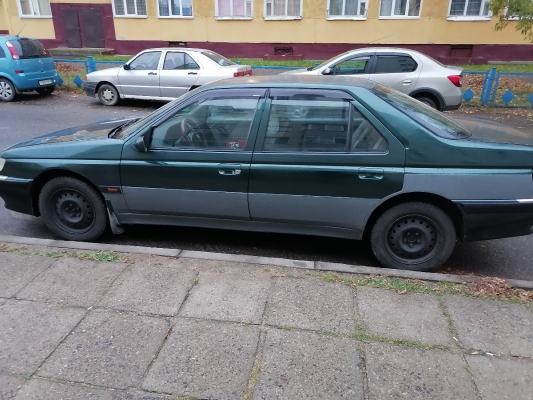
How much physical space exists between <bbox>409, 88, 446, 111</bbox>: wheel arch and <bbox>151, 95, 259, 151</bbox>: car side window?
271 inches

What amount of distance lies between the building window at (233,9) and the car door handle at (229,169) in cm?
1710

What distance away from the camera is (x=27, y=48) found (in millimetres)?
11812

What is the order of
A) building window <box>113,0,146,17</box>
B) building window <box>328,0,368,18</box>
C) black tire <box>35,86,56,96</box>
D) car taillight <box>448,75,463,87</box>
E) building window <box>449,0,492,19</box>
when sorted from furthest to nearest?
building window <box>113,0,146,17</box> → building window <box>328,0,368,18</box> → building window <box>449,0,492,19</box> → black tire <box>35,86,56,96</box> → car taillight <box>448,75,463,87</box>

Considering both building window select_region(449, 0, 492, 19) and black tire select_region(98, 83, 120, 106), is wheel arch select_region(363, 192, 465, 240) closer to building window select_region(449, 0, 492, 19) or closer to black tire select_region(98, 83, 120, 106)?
black tire select_region(98, 83, 120, 106)

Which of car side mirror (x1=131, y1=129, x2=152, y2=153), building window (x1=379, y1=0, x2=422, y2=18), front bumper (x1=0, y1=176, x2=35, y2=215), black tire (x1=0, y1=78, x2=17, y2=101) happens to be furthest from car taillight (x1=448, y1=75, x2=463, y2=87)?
black tire (x1=0, y1=78, x2=17, y2=101)

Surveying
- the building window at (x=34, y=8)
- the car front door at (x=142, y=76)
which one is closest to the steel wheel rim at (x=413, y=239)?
the car front door at (x=142, y=76)

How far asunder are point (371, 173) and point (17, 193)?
132 inches

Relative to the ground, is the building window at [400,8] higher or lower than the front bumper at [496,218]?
higher

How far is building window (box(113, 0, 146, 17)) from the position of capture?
1972 cm

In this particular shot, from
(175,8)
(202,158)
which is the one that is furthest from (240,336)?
(175,8)

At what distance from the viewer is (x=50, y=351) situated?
278 cm

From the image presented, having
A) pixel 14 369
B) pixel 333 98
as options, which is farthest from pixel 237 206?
pixel 14 369

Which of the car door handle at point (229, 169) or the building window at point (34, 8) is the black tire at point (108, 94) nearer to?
the car door handle at point (229, 169)

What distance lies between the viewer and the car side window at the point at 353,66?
969 cm
